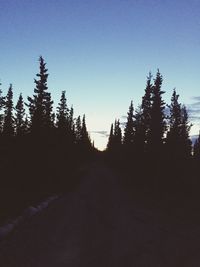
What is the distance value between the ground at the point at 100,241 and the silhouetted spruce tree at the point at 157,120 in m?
31.0

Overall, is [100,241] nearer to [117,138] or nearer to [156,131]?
[156,131]

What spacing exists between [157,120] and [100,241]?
46422mm

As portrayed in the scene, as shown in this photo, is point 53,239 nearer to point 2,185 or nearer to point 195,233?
point 195,233

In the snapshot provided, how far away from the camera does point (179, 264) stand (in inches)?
381

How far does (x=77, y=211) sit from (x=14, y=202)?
3.11 m

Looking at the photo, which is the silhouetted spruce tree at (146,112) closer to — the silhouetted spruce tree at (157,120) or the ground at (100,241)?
the silhouetted spruce tree at (157,120)

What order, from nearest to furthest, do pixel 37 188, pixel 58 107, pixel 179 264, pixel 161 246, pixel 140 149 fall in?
pixel 179 264, pixel 161 246, pixel 37 188, pixel 140 149, pixel 58 107

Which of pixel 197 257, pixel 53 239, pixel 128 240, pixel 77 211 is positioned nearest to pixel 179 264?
pixel 197 257

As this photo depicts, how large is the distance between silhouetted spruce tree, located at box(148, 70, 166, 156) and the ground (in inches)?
1221

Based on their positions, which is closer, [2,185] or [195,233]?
[195,233]

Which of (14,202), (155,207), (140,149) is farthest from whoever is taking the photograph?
(140,149)

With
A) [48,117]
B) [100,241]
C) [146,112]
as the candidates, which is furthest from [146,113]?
[100,241]

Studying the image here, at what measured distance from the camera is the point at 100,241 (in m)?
12.4

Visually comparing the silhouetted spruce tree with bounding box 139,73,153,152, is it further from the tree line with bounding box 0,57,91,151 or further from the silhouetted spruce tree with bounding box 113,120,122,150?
the silhouetted spruce tree with bounding box 113,120,122,150
